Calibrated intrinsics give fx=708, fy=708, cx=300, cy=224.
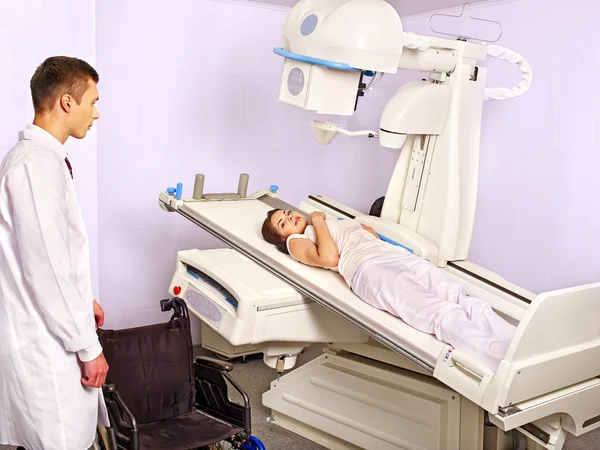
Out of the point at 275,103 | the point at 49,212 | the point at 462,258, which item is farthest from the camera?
the point at 275,103

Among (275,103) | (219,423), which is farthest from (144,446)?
(275,103)

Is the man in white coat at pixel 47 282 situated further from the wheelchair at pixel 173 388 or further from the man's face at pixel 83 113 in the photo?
the wheelchair at pixel 173 388

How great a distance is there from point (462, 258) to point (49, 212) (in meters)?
1.68

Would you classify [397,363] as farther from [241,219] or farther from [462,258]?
[241,219]

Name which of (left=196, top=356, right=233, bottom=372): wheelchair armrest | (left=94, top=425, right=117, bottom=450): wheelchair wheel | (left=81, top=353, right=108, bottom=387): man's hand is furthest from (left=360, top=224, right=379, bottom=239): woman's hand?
(left=81, top=353, right=108, bottom=387): man's hand

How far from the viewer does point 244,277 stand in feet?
8.77

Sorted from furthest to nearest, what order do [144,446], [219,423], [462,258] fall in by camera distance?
1. [462,258]
2. [219,423]
3. [144,446]

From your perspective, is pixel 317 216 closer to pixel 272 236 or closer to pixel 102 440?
pixel 272 236

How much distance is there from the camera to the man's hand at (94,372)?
167 cm

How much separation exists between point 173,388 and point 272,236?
0.69m

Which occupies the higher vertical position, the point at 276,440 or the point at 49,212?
the point at 49,212

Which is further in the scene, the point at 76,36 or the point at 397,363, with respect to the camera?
the point at 76,36

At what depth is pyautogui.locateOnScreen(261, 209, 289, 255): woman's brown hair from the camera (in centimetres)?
267

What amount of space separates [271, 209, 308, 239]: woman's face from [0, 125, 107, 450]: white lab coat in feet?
3.57
